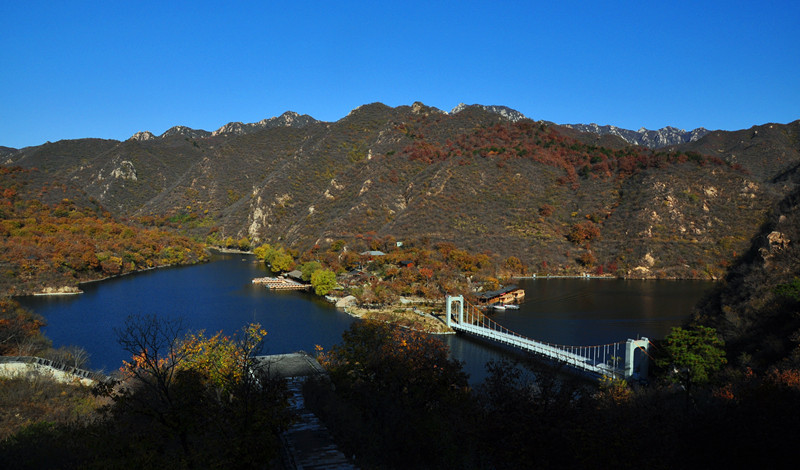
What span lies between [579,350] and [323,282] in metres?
25.2

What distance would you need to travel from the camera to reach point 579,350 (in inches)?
1149

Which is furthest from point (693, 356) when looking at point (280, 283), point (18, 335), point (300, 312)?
point (280, 283)

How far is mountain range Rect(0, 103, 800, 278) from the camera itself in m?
62.0

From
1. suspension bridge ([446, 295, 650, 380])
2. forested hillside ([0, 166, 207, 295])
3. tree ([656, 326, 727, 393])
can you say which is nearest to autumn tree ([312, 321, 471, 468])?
suspension bridge ([446, 295, 650, 380])

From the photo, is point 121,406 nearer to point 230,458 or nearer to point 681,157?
point 230,458

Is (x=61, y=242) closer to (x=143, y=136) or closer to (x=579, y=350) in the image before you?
(x=579, y=350)

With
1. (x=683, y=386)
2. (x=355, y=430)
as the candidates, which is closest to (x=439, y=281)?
(x=683, y=386)

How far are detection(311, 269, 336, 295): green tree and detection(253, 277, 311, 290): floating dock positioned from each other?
3.88 m

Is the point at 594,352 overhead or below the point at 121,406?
below

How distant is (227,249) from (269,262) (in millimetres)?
25289

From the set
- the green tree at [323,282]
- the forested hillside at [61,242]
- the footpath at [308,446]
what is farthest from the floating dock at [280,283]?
the footpath at [308,446]

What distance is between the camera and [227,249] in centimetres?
8950

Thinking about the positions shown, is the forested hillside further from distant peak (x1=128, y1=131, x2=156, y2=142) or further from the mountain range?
distant peak (x1=128, y1=131, x2=156, y2=142)

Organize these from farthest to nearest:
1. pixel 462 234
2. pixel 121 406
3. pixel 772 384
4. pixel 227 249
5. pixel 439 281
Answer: pixel 227 249 → pixel 462 234 → pixel 439 281 → pixel 772 384 → pixel 121 406
